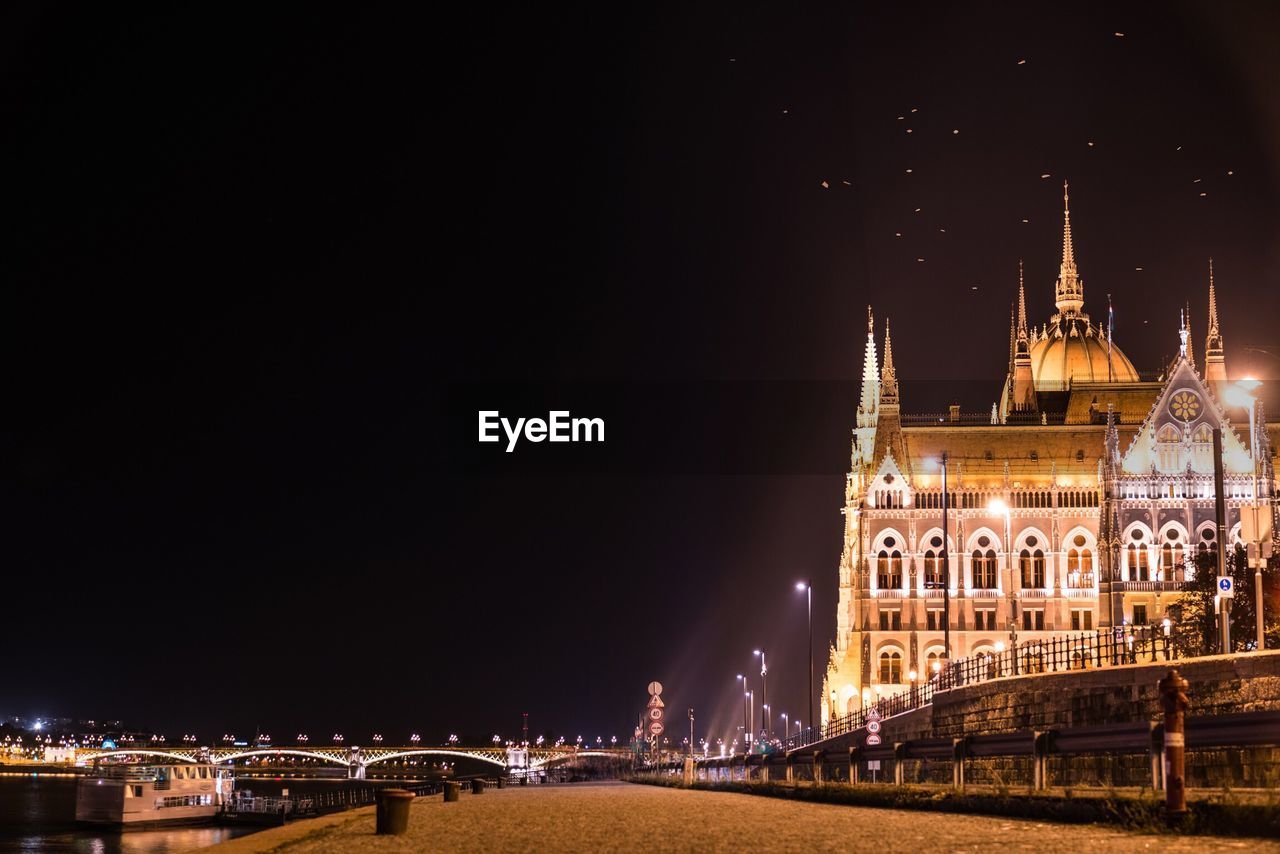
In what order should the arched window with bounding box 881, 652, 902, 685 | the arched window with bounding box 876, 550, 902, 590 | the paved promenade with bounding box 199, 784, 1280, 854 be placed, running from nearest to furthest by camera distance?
the paved promenade with bounding box 199, 784, 1280, 854 < the arched window with bounding box 881, 652, 902, 685 < the arched window with bounding box 876, 550, 902, 590

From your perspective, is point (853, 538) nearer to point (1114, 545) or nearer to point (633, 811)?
point (1114, 545)

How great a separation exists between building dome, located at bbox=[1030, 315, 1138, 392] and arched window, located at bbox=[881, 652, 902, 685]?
131 ft

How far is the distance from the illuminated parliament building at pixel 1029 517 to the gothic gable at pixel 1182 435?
11 centimetres

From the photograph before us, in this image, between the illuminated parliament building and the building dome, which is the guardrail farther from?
the building dome

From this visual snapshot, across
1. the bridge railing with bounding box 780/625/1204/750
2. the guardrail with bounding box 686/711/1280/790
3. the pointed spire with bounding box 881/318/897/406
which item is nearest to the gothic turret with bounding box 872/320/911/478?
the pointed spire with bounding box 881/318/897/406

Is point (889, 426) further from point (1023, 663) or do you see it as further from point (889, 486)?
point (1023, 663)

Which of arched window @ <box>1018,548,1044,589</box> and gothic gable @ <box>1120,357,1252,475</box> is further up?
gothic gable @ <box>1120,357,1252,475</box>

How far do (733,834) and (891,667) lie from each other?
11994 centimetres

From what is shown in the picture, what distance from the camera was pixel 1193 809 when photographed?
20.7 metres

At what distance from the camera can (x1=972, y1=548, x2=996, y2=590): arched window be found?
14188 centimetres

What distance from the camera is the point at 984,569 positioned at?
466ft

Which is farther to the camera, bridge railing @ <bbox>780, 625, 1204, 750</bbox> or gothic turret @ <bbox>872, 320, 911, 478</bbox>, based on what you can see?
gothic turret @ <bbox>872, 320, 911, 478</bbox>

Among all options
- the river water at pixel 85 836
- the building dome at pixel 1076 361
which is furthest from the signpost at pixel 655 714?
the building dome at pixel 1076 361

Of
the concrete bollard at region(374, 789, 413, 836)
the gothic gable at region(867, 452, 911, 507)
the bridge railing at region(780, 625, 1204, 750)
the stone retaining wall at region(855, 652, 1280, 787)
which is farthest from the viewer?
the gothic gable at region(867, 452, 911, 507)
